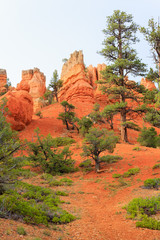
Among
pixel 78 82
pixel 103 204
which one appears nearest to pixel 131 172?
pixel 103 204

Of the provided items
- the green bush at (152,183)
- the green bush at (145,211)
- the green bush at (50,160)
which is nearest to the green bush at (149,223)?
the green bush at (145,211)

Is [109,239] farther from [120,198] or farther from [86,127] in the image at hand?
[86,127]

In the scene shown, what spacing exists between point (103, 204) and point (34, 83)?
158 feet

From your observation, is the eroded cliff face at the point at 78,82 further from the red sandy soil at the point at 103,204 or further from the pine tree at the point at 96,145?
the pine tree at the point at 96,145

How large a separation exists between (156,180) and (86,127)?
1508cm

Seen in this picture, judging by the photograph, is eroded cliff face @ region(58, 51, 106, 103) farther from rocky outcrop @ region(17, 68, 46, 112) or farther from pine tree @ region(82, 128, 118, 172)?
pine tree @ region(82, 128, 118, 172)

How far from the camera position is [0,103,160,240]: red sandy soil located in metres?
4.84

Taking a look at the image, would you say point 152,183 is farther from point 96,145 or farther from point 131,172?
point 96,145

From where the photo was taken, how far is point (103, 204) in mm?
8242

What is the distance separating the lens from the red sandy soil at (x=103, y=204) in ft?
15.9

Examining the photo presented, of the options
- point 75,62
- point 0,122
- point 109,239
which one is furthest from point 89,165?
point 75,62

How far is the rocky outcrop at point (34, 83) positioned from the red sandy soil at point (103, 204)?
122 feet

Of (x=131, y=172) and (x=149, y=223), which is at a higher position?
(x=149, y=223)

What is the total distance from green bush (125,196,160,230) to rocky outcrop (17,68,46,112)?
4529 cm
